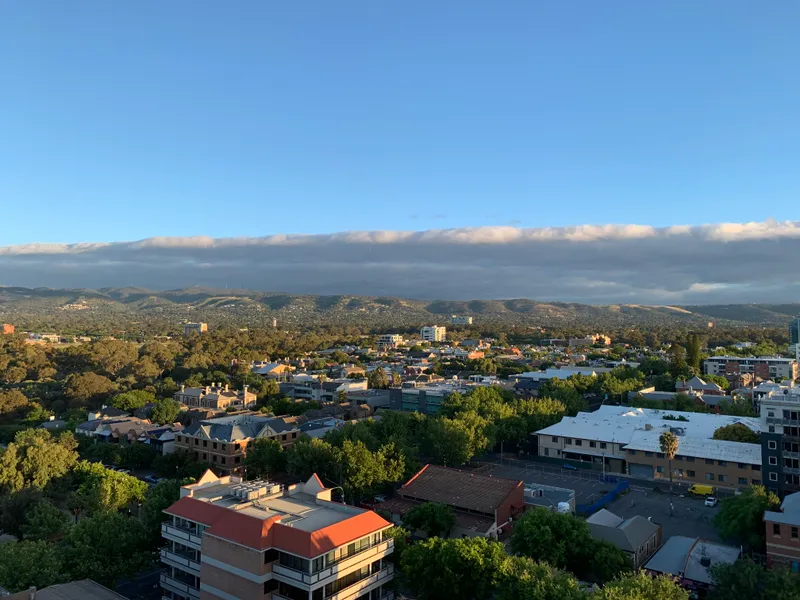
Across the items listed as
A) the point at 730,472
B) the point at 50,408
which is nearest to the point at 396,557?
the point at 730,472

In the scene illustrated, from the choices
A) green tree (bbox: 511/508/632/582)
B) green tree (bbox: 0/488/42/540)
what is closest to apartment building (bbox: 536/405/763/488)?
green tree (bbox: 511/508/632/582)

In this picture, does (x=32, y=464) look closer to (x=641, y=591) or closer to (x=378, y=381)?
(x=641, y=591)

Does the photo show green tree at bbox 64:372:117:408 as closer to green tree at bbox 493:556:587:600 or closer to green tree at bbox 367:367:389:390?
green tree at bbox 367:367:389:390

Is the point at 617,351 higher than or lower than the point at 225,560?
lower

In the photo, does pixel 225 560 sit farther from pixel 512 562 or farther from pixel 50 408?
pixel 50 408

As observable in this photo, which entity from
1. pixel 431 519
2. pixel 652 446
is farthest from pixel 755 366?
pixel 431 519

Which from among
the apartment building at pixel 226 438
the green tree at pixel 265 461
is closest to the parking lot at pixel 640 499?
the green tree at pixel 265 461
